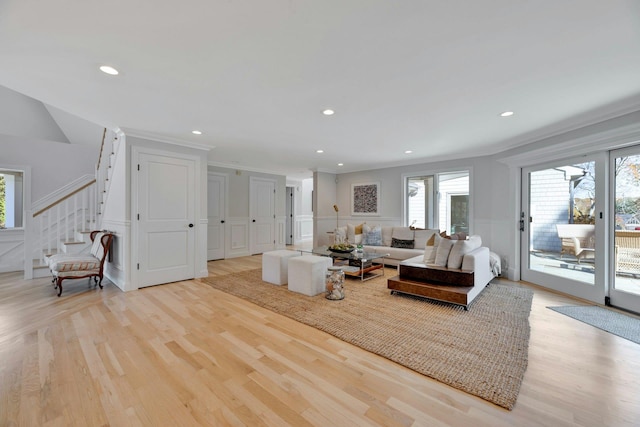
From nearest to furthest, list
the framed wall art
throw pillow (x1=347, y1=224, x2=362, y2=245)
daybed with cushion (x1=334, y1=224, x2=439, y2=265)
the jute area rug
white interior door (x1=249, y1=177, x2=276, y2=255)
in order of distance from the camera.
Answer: the jute area rug, daybed with cushion (x1=334, y1=224, x2=439, y2=265), throw pillow (x1=347, y1=224, x2=362, y2=245), the framed wall art, white interior door (x1=249, y1=177, x2=276, y2=255)

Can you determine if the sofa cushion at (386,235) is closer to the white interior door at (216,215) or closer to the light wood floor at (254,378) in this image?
the light wood floor at (254,378)

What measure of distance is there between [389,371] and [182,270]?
12.3 feet

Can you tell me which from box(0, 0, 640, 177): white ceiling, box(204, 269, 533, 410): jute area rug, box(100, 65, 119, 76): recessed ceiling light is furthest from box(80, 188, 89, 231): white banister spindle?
box(100, 65, 119, 76): recessed ceiling light

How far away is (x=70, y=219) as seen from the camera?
5.04 metres

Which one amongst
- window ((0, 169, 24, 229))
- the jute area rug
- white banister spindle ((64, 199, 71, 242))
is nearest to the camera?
the jute area rug

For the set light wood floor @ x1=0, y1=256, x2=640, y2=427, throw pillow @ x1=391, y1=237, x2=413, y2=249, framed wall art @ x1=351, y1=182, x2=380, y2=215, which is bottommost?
light wood floor @ x1=0, y1=256, x2=640, y2=427

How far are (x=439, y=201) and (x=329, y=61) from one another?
471cm

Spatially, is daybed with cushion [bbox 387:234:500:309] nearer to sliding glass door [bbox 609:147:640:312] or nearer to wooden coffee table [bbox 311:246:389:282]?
wooden coffee table [bbox 311:246:389:282]

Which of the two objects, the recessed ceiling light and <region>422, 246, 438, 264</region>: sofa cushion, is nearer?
the recessed ceiling light

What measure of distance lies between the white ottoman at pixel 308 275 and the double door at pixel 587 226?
11.2 feet

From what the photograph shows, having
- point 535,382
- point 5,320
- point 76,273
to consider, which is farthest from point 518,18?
point 76,273

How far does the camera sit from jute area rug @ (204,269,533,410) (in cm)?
186

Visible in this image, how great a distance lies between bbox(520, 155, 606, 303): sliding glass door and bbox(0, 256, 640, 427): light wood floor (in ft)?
3.45

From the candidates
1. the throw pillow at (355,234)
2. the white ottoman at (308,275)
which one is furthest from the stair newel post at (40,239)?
→ the throw pillow at (355,234)
